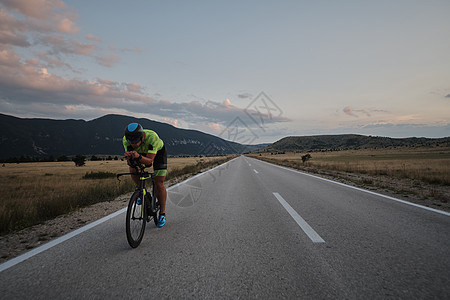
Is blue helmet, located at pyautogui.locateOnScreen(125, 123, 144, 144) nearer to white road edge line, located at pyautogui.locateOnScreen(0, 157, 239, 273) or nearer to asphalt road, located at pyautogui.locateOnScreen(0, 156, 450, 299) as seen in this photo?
asphalt road, located at pyautogui.locateOnScreen(0, 156, 450, 299)

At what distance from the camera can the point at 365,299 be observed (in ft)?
5.89

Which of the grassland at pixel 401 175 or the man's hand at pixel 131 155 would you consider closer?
the man's hand at pixel 131 155

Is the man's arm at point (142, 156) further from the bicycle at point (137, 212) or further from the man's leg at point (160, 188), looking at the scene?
the man's leg at point (160, 188)

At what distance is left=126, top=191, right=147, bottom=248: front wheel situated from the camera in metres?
2.94

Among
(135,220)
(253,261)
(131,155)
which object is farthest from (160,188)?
(253,261)

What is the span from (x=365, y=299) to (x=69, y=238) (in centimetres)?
410

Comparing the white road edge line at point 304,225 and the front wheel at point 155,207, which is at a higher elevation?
the front wheel at point 155,207

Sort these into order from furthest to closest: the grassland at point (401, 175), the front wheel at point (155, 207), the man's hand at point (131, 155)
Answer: the grassland at point (401, 175)
the front wheel at point (155, 207)
the man's hand at point (131, 155)

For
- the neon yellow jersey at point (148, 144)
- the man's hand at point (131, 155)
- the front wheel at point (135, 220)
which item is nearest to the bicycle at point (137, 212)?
the front wheel at point (135, 220)

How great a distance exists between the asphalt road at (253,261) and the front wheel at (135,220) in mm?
146

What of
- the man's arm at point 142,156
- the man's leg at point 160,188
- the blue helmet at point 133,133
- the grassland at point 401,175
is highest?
the blue helmet at point 133,133

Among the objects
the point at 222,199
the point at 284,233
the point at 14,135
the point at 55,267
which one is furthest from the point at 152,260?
the point at 14,135

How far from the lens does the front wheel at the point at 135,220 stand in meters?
2.94

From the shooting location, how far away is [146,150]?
3.65 m
